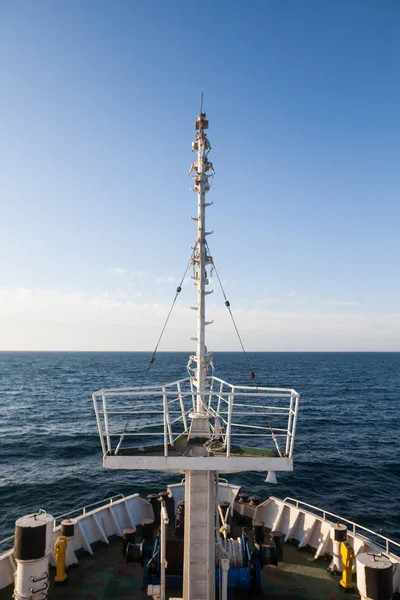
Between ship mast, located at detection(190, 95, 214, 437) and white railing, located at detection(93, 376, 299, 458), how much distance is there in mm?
346

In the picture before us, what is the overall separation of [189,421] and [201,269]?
4058 centimetres

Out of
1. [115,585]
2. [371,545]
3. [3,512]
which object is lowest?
[3,512]

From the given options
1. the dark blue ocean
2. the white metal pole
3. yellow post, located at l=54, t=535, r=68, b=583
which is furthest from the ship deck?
the dark blue ocean

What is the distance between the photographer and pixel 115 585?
12070mm

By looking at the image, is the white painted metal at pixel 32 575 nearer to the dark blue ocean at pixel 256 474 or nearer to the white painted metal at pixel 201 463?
the white painted metal at pixel 201 463

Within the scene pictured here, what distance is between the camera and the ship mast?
36.8 feet

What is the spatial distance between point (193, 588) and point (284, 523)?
22.7 ft

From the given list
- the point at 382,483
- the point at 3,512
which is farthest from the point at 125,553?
the point at 382,483

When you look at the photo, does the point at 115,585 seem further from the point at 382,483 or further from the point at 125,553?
the point at 382,483

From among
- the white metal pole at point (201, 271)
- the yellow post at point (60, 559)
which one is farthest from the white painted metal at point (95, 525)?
the white metal pole at point (201, 271)

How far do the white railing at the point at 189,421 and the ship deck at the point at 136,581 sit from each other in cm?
407

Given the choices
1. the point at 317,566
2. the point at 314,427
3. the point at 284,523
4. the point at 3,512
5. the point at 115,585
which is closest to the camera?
the point at 115,585

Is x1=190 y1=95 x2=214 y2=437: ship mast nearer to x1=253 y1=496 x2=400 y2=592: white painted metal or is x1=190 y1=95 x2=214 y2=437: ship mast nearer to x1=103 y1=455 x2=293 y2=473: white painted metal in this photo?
x1=103 y1=455 x2=293 y2=473: white painted metal

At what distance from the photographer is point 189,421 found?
4862 cm
